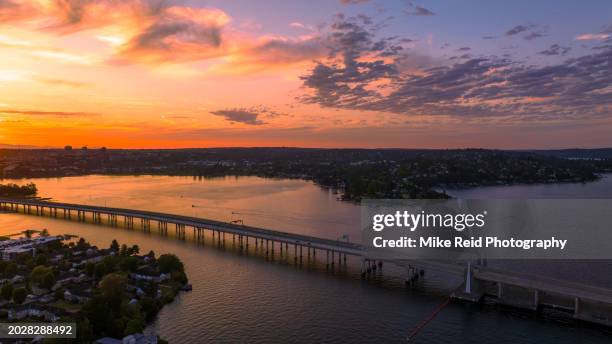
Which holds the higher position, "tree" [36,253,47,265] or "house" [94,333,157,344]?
"tree" [36,253,47,265]

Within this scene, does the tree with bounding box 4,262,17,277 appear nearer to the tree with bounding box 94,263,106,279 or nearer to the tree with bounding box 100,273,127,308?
the tree with bounding box 94,263,106,279

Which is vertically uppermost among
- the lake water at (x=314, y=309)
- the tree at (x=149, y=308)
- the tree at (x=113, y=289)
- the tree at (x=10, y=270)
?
the tree at (x=113, y=289)

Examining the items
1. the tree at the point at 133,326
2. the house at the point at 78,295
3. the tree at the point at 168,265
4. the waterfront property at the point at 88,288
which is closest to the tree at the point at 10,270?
the waterfront property at the point at 88,288

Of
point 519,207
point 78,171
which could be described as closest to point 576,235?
point 519,207

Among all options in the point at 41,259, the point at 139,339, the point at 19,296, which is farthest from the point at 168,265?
the point at 139,339

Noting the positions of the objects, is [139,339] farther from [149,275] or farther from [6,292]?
[6,292]

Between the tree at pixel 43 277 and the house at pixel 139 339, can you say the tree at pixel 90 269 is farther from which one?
the house at pixel 139 339

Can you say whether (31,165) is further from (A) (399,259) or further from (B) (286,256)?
(A) (399,259)

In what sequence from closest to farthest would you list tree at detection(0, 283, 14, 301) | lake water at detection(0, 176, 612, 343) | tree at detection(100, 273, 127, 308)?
lake water at detection(0, 176, 612, 343) < tree at detection(100, 273, 127, 308) < tree at detection(0, 283, 14, 301)

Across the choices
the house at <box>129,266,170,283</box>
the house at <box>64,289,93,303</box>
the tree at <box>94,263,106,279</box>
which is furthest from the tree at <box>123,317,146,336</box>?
the tree at <box>94,263,106,279</box>

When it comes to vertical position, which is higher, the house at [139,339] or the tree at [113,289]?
the tree at [113,289]

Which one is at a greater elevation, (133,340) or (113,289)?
(113,289)
